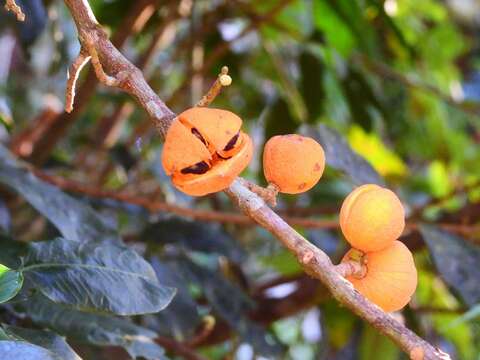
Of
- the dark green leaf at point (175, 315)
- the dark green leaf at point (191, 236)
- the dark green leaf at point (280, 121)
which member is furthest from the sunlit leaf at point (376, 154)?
the dark green leaf at point (175, 315)

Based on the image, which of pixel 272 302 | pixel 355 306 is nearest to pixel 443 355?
pixel 355 306

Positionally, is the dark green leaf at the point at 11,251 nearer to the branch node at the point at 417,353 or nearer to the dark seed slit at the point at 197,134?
the dark seed slit at the point at 197,134

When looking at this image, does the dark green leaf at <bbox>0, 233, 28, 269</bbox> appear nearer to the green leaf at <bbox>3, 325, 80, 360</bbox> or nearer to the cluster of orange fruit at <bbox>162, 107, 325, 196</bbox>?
the green leaf at <bbox>3, 325, 80, 360</bbox>

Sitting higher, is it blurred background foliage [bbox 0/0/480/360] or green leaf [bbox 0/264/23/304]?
green leaf [bbox 0/264/23/304]

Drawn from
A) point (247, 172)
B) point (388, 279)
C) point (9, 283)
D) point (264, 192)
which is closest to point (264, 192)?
point (264, 192)

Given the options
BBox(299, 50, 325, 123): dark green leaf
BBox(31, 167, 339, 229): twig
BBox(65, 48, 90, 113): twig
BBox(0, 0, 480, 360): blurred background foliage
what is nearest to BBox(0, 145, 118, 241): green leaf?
BBox(0, 0, 480, 360): blurred background foliage

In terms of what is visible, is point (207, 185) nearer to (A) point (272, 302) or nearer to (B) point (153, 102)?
(B) point (153, 102)
